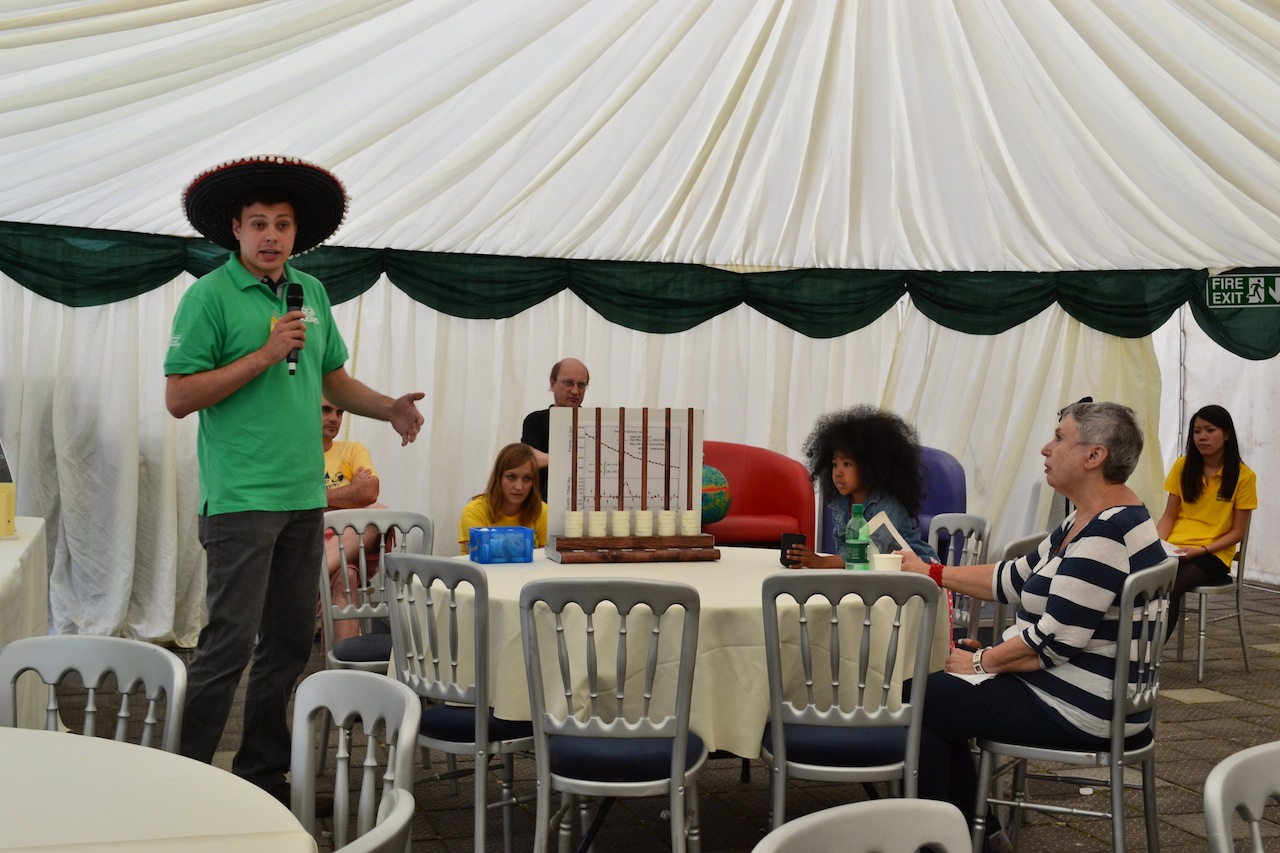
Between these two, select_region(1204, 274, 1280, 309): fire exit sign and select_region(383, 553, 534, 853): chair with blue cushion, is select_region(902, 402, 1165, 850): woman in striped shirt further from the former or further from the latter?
select_region(1204, 274, 1280, 309): fire exit sign

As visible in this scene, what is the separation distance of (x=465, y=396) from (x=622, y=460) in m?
3.82

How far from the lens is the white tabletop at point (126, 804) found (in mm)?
1420

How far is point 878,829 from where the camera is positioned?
140cm

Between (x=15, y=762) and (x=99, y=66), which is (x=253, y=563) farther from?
(x=99, y=66)

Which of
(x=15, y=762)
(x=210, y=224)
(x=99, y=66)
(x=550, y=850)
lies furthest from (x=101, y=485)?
(x=15, y=762)

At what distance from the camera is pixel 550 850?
3748 mm

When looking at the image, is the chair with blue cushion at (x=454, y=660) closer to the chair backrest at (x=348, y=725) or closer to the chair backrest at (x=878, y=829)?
the chair backrest at (x=348, y=725)

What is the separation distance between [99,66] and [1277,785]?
14.4 feet

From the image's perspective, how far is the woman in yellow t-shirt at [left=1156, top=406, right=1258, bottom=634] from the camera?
6344 millimetres

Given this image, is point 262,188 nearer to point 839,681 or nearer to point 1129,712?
point 839,681

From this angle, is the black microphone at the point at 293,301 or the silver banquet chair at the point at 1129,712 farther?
the black microphone at the point at 293,301

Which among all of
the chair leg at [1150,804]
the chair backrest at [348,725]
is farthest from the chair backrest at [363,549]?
the chair leg at [1150,804]

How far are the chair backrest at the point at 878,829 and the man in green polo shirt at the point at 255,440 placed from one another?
7.40 ft

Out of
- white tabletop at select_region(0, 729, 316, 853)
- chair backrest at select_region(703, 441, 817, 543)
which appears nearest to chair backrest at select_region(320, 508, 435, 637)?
white tabletop at select_region(0, 729, 316, 853)
